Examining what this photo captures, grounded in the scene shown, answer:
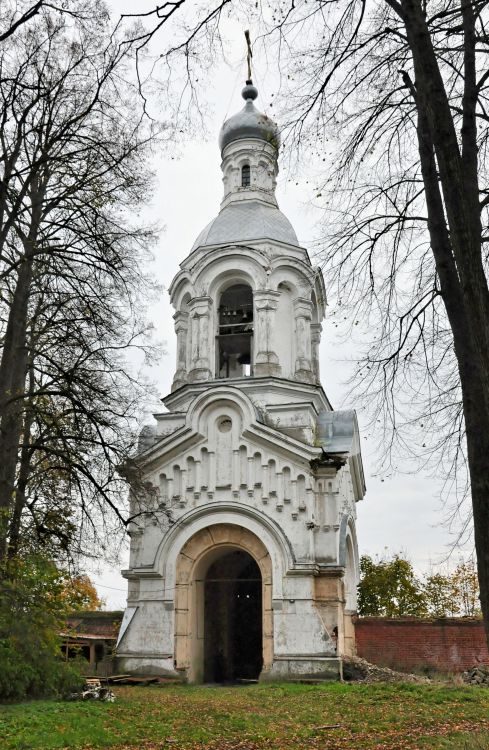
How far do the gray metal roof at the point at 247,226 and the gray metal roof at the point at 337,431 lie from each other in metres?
4.57

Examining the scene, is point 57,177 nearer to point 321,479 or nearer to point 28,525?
point 28,525

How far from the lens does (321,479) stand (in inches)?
658

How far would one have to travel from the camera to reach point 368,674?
1576cm

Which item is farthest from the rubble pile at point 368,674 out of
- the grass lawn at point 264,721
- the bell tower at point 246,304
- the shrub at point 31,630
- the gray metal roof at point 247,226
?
the gray metal roof at point 247,226

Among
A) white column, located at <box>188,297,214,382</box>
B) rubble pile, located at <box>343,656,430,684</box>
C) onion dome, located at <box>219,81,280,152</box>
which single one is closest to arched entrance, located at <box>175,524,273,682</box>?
rubble pile, located at <box>343,656,430,684</box>

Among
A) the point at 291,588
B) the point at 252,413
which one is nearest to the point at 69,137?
the point at 252,413

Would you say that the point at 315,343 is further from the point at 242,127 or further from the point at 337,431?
the point at 242,127

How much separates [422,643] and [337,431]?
516 centimetres

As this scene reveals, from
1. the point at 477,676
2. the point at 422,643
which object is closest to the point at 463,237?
the point at 477,676

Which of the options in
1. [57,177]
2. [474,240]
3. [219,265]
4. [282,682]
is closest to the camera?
[474,240]

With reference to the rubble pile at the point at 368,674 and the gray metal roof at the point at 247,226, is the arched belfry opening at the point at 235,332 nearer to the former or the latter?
the gray metal roof at the point at 247,226

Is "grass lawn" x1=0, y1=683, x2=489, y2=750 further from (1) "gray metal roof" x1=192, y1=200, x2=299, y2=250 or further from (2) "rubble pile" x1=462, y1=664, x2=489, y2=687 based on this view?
(1) "gray metal roof" x1=192, y1=200, x2=299, y2=250

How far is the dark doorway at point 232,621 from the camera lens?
18.6 meters

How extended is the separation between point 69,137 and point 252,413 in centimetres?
896
